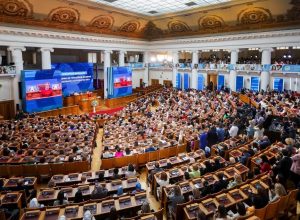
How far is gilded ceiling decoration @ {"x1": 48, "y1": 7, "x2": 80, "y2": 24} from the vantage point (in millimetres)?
20859

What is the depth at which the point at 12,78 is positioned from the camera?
20.4 metres

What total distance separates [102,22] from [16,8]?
8.68 meters

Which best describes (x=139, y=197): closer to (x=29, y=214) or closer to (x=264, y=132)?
(x=29, y=214)

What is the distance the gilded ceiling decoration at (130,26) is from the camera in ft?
91.4

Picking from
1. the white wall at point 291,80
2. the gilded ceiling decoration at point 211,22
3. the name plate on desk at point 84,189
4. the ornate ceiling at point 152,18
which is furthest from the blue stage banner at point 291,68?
the name plate on desk at point 84,189

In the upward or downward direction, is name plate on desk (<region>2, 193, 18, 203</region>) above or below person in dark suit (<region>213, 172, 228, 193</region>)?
below

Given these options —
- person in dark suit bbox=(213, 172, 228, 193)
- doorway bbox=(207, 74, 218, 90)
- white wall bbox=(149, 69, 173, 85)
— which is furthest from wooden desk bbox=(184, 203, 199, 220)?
white wall bbox=(149, 69, 173, 85)

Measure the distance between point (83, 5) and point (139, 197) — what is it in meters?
18.8

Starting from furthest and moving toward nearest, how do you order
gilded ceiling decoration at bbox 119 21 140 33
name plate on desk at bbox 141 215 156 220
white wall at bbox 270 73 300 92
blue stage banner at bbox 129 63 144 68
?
blue stage banner at bbox 129 63 144 68
gilded ceiling decoration at bbox 119 21 140 33
white wall at bbox 270 73 300 92
name plate on desk at bbox 141 215 156 220

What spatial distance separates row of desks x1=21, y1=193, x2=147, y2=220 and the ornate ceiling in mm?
17020

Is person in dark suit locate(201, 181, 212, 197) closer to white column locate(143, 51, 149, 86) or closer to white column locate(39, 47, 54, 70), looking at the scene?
white column locate(39, 47, 54, 70)

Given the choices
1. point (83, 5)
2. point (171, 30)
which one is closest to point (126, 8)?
point (83, 5)

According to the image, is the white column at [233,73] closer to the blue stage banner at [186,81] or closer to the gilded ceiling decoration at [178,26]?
the gilded ceiling decoration at [178,26]

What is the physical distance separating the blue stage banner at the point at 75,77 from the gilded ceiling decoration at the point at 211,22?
12.8 meters
